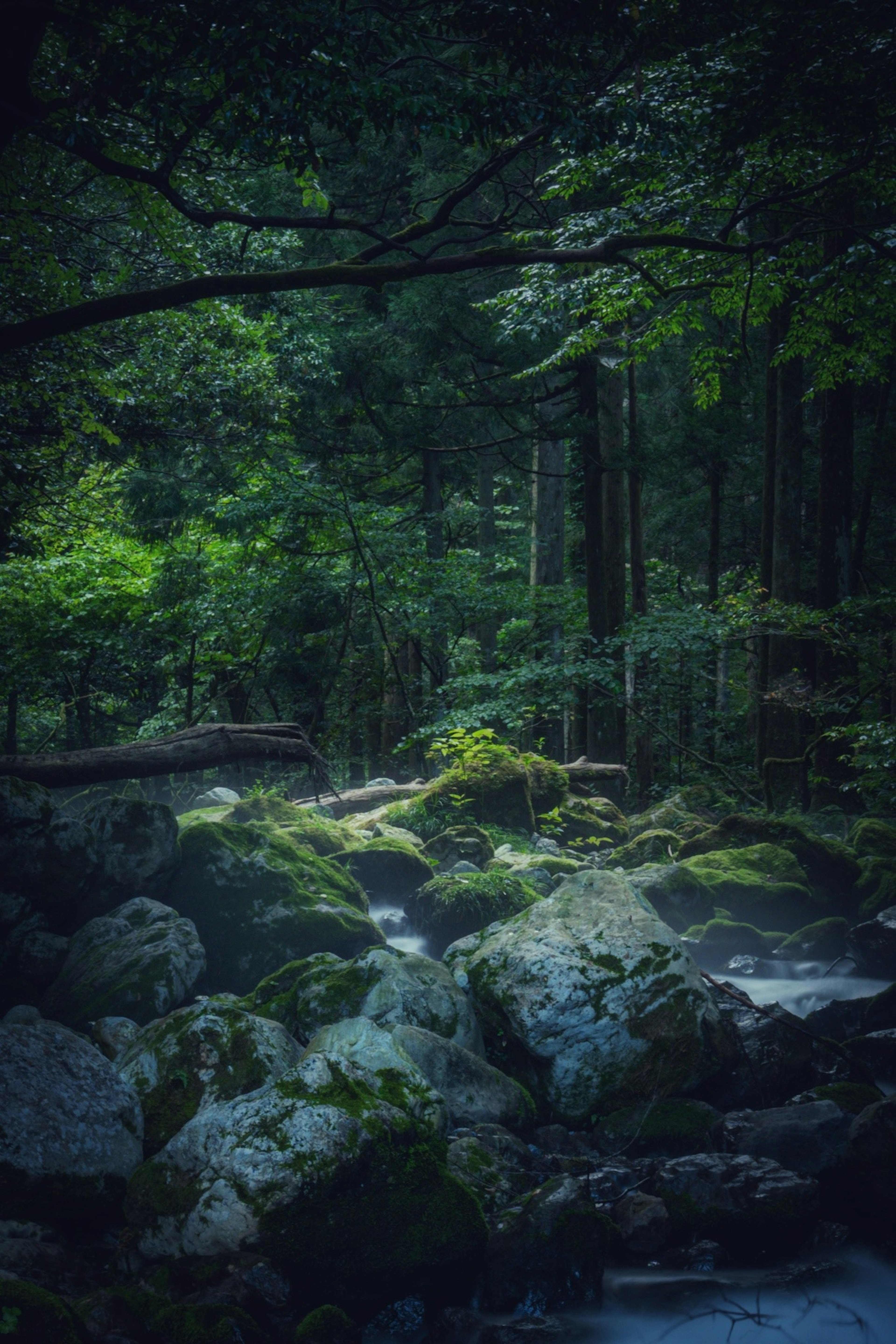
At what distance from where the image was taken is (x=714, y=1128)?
5.33 metres

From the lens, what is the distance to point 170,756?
28.3 ft

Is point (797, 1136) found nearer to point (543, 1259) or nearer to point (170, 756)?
point (543, 1259)

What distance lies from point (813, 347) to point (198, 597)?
9.35 metres

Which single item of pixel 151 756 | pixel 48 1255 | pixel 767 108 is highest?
pixel 767 108

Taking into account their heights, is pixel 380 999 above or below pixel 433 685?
below

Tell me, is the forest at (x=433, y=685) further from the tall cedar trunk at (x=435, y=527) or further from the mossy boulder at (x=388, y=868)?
the tall cedar trunk at (x=435, y=527)

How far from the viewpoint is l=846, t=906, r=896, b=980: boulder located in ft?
26.5

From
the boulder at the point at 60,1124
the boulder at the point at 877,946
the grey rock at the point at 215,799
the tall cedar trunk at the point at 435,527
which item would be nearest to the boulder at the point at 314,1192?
the boulder at the point at 60,1124

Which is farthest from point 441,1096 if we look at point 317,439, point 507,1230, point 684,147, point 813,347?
point 317,439

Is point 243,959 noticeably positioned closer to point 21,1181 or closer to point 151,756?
point 151,756

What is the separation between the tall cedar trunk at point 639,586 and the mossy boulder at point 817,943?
6353 millimetres

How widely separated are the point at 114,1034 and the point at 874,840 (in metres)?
8.93

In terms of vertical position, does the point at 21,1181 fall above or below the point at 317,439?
below

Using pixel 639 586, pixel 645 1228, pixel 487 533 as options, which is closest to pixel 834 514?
pixel 639 586
